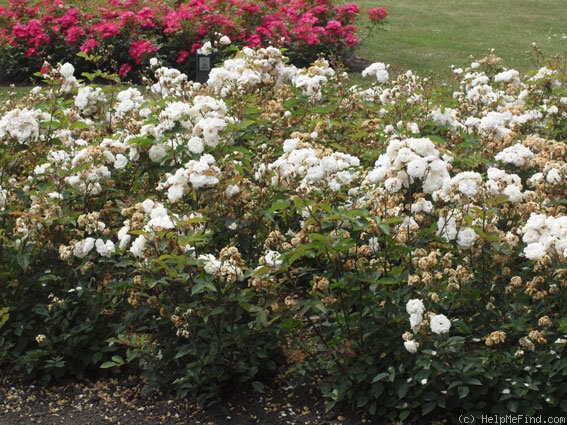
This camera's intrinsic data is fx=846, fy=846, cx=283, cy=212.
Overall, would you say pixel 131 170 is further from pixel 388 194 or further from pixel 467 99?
pixel 467 99

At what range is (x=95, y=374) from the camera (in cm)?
358

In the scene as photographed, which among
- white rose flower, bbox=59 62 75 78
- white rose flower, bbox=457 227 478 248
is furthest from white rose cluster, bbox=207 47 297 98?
white rose flower, bbox=457 227 478 248

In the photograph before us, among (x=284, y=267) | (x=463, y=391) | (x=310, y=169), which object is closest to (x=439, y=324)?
(x=463, y=391)

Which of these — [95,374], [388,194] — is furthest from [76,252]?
[388,194]

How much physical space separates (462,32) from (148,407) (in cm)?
1296

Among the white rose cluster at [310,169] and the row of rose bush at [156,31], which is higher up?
the white rose cluster at [310,169]

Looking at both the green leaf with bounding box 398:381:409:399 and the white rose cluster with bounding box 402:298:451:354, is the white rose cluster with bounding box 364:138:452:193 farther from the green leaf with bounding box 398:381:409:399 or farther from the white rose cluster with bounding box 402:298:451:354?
the green leaf with bounding box 398:381:409:399

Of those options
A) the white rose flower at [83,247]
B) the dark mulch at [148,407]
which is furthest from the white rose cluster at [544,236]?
the white rose flower at [83,247]

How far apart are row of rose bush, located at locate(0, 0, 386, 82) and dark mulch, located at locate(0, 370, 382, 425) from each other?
6711 mm

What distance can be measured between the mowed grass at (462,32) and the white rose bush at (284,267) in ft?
21.4

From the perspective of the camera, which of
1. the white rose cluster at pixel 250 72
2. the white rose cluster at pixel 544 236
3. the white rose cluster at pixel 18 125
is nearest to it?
the white rose cluster at pixel 544 236

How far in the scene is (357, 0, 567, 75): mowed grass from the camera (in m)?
12.1

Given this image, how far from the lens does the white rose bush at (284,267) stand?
2930 millimetres

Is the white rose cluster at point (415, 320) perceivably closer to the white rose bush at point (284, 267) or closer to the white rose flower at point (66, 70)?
the white rose bush at point (284, 267)
